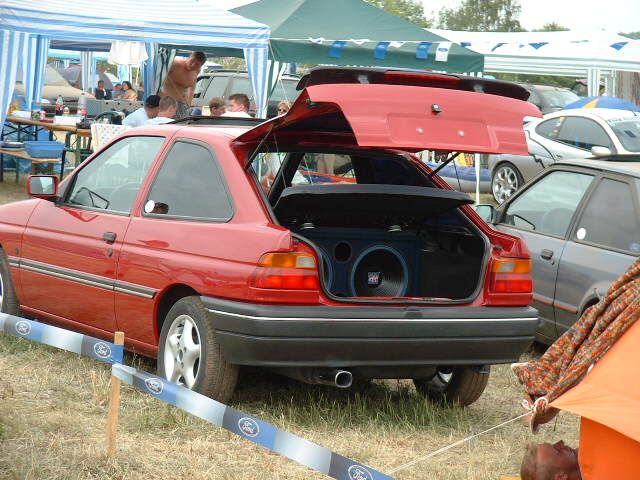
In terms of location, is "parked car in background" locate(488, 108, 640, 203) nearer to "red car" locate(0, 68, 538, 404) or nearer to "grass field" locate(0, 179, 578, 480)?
"grass field" locate(0, 179, 578, 480)

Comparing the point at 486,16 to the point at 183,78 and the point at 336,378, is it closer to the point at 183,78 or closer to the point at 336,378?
the point at 183,78

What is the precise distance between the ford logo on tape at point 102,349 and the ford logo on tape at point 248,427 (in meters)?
0.95

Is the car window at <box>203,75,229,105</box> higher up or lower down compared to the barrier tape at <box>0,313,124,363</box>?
lower down

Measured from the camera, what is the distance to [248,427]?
4.27 metres

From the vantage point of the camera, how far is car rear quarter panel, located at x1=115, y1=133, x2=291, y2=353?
223 inches

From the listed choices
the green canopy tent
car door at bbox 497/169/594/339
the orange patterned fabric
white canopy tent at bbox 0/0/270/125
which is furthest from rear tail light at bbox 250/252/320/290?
the green canopy tent

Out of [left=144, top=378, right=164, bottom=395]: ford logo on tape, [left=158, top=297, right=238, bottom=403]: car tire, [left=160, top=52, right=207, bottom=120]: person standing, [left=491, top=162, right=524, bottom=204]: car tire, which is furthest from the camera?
[left=491, top=162, right=524, bottom=204]: car tire

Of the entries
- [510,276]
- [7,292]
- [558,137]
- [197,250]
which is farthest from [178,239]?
[558,137]

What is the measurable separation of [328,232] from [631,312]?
2.91 metres

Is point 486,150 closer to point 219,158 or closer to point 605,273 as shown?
point 219,158

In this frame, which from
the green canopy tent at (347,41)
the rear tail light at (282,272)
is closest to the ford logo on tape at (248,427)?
the rear tail light at (282,272)

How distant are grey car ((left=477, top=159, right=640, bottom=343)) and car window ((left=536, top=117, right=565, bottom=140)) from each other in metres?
9.81

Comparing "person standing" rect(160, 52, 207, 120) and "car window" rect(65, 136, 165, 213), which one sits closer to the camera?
"car window" rect(65, 136, 165, 213)

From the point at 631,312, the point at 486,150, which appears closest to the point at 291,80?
the point at 486,150
